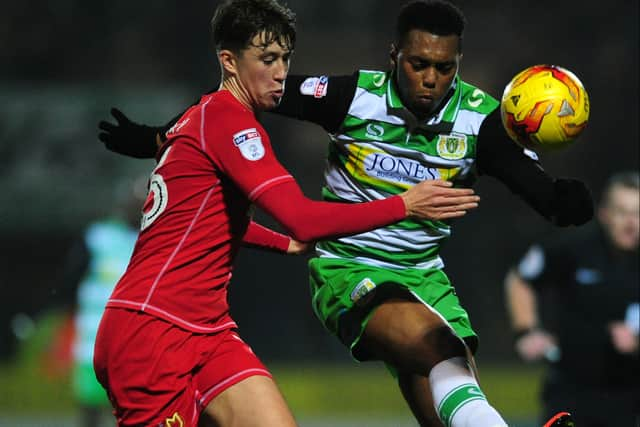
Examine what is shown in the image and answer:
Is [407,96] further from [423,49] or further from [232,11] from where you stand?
[232,11]

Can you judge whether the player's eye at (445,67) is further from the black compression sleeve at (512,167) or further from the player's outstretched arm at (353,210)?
the player's outstretched arm at (353,210)

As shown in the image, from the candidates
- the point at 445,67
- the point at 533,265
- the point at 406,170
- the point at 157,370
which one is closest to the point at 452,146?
the point at 406,170

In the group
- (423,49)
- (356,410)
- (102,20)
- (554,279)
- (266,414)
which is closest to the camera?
(266,414)

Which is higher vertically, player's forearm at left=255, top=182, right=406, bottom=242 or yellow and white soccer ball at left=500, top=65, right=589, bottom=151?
yellow and white soccer ball at left=500, top=65, right=589, bottom=151

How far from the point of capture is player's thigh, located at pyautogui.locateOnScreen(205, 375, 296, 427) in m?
3.36

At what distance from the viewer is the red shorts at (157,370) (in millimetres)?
3385

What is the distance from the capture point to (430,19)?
409 cm

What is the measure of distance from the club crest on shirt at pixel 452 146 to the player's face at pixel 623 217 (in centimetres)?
209

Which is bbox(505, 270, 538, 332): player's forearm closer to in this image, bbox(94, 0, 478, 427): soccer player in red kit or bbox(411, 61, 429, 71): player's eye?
bbox(411, 61, 429, 71): player's eye

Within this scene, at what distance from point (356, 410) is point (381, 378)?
41 cm

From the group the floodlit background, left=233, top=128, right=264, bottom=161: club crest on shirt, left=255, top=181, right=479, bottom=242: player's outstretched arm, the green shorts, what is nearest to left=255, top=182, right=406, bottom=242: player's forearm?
left=255, top=181, right=479, bottom=242: player's outstretched arm

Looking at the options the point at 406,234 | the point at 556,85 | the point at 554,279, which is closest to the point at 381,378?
the point at 554,279

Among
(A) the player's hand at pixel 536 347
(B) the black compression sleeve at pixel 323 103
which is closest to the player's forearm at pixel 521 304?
(A) the player's hand at pixel 536 347

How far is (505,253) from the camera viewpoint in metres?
10.4
